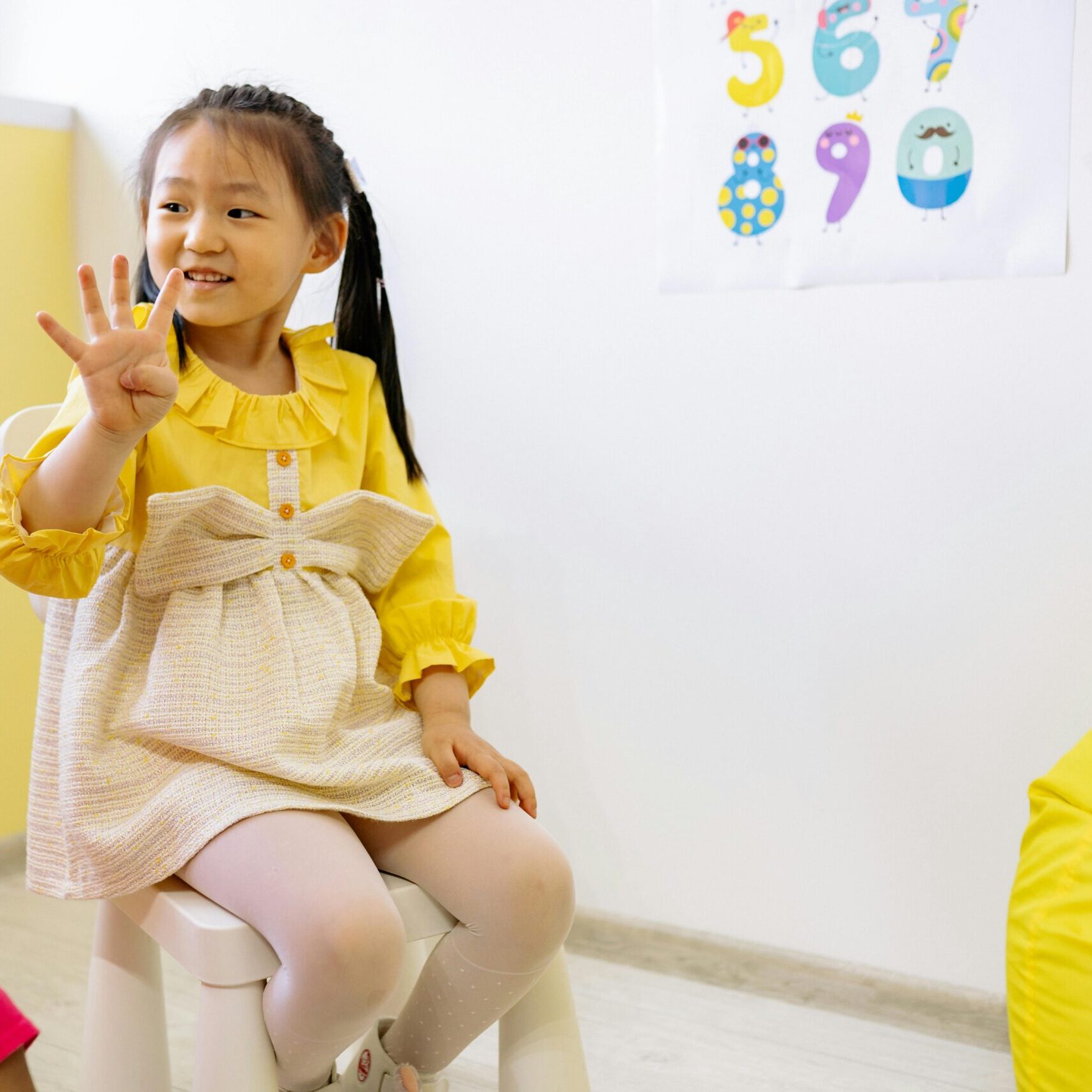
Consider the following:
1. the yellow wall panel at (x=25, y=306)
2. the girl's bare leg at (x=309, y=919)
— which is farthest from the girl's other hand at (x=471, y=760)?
the yellow wall panel at (x=25, y=306)

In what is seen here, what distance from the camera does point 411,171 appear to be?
1602 mm

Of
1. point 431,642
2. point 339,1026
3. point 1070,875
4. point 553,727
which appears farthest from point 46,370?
point 1070,875

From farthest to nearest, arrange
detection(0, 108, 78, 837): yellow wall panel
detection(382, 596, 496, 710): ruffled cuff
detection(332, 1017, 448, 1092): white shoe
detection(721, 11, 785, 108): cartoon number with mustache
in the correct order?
detection(0, 108, 78, 837): yellow wall panel → detection(721, 11, 785, 108): cartoon number with mustache → detection(382, 596, 496, 710): ruffled cuff → detection(332, 1017, 448, 1092): white shoe

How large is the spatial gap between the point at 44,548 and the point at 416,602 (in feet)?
1.10

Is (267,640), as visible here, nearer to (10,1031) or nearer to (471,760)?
(471,760)

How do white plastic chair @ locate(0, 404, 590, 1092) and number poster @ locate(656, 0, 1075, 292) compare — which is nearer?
white plastic chair @ locate(0, 404, 590, 1092)

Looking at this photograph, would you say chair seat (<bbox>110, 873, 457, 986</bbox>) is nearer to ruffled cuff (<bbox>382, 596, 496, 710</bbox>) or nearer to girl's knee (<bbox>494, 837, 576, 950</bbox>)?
girl's knee (<bbox>494, 837, 576, 950</bbox>)

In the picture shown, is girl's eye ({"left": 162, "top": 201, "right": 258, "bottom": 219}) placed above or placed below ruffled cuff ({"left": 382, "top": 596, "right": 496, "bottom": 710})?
above

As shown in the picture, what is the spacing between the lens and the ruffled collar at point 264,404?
1056 millimetres

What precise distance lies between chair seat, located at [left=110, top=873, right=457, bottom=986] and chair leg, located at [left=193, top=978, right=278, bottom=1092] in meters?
0.01

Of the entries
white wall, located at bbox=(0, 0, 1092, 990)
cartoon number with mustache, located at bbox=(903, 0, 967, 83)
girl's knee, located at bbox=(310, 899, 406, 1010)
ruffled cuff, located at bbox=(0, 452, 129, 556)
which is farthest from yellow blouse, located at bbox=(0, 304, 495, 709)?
cartoon number with mustache, located at bbox=(903, 0, 967, 83)

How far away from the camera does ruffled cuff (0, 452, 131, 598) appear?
3.00ft

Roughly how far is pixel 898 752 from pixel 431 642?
58 centimetres

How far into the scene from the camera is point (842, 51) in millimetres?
1298
